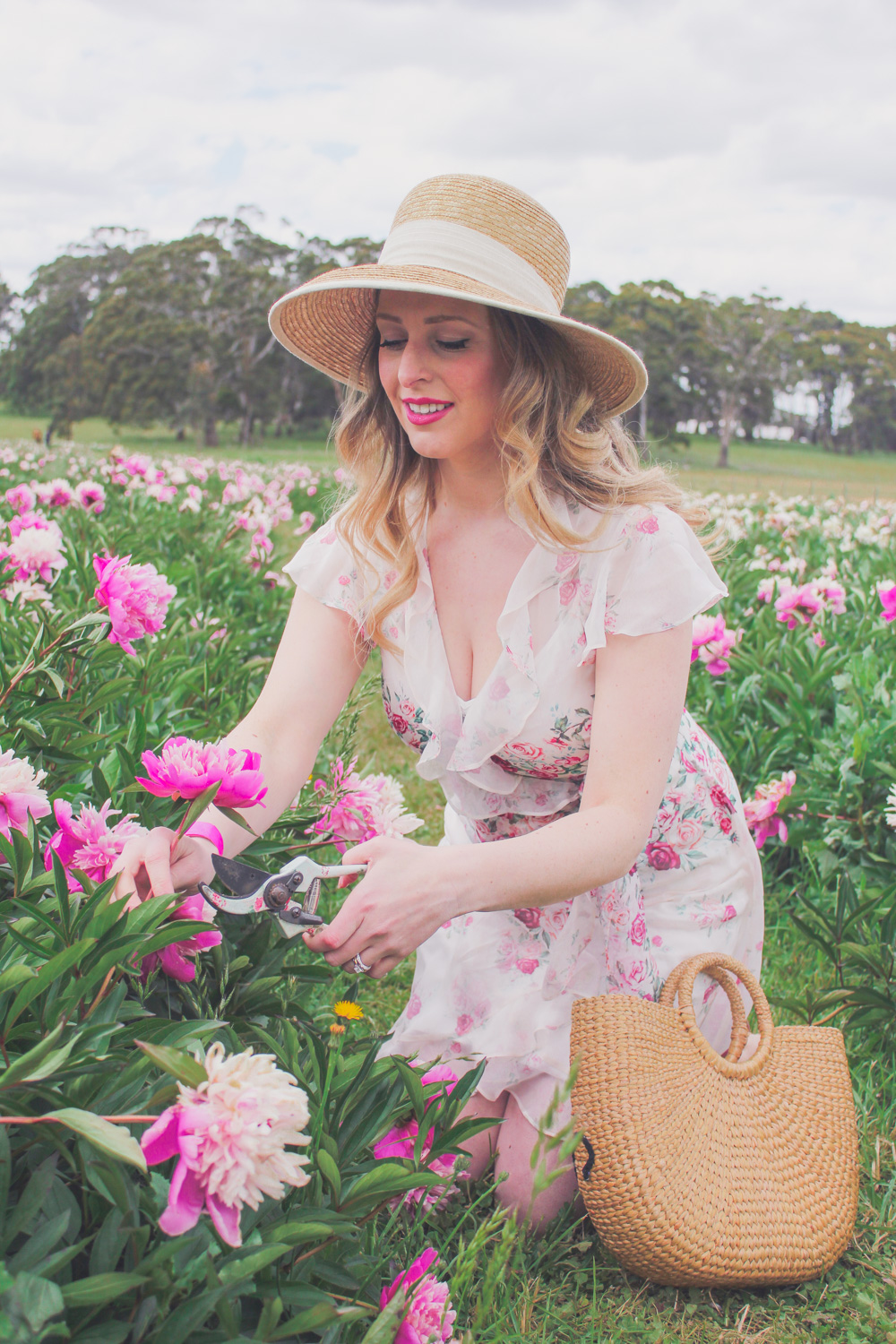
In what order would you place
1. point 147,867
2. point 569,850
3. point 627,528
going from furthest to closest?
1. point 627,528
2. point 569,850
3. point 147,867

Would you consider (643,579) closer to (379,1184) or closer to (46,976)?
(379,1184)

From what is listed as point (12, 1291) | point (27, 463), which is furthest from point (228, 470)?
point (12, 1291)

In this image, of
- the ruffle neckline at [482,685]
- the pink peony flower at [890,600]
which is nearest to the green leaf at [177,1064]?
the ruffle neckline at [482,685]

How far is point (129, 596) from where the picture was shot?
6.14ft

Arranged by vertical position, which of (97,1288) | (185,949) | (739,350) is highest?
(739,350)

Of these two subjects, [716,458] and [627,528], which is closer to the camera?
[627,528]

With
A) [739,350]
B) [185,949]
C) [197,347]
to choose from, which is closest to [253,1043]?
[185,949]

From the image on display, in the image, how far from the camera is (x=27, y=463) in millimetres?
9398

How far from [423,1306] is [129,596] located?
1210 millimetres

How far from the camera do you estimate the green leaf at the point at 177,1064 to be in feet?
2.82

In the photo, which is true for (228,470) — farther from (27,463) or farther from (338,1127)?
(338,1127)

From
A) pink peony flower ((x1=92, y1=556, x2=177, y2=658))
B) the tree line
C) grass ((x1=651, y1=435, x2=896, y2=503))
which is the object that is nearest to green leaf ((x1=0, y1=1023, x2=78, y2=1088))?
pink peony flower ((x1=92, y1=556, x2=177, y2=658))

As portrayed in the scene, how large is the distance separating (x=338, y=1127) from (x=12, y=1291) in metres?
0.51

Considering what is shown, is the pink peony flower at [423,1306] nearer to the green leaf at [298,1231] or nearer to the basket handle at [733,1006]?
the green leaf at [298,1231]
